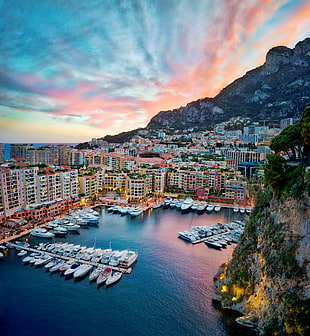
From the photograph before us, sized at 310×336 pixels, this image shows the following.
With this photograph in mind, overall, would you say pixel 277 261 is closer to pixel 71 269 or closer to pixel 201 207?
pixel 71 269

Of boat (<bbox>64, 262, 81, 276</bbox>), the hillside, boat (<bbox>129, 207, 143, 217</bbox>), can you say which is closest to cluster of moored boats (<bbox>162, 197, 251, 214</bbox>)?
boat (<bbox>129, 207, 143, 217</bbox>)

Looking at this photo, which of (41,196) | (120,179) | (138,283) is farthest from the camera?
(120,179)

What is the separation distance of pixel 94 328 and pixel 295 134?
1974cm

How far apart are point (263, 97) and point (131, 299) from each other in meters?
139

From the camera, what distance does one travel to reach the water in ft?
49.8

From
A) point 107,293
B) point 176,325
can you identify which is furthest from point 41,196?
point 176,325

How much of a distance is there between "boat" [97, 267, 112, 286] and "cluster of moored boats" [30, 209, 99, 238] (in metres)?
11.0

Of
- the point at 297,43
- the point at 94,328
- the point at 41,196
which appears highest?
the point at 297,43

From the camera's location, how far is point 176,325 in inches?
605

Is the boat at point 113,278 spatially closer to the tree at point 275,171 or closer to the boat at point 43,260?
the boat at point 43,260

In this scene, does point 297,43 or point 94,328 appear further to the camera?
point 297,43

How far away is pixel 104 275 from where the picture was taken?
67.0 feet

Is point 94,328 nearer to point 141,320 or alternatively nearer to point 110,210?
point 141,320

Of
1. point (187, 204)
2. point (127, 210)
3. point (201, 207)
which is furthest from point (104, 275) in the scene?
point (187, 204)
